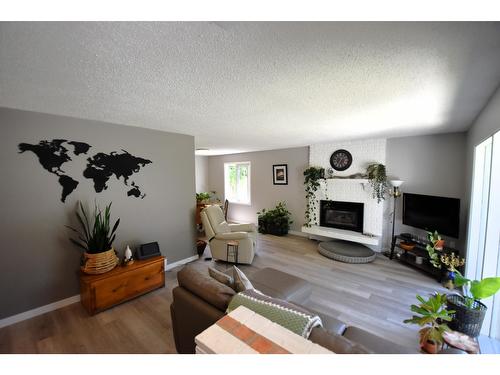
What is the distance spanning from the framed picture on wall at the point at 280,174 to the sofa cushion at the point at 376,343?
4.15 meters

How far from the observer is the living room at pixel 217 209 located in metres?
1.00

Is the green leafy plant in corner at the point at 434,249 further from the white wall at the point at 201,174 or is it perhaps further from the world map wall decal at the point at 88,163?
the white wall at the point at 201,174

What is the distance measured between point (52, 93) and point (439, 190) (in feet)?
17.1

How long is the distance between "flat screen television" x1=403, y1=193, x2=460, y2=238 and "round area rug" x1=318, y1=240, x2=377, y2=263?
0.87 meters

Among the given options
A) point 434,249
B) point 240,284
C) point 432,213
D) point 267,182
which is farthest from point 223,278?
point 267,182

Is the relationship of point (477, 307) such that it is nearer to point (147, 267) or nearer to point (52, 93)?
point (147, 267)

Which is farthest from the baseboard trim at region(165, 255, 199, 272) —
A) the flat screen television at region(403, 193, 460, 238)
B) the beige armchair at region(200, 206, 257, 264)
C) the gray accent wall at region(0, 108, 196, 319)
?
the flat screen television at region(403, 193, 460, 238)

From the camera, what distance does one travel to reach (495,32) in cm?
92

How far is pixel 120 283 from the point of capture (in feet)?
7.62

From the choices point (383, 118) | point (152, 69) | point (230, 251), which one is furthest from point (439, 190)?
point (152, 69)

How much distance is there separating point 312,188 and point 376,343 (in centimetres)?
369

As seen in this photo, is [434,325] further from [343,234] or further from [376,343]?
[343,234]

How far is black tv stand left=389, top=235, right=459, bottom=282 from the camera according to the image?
2854 mm
